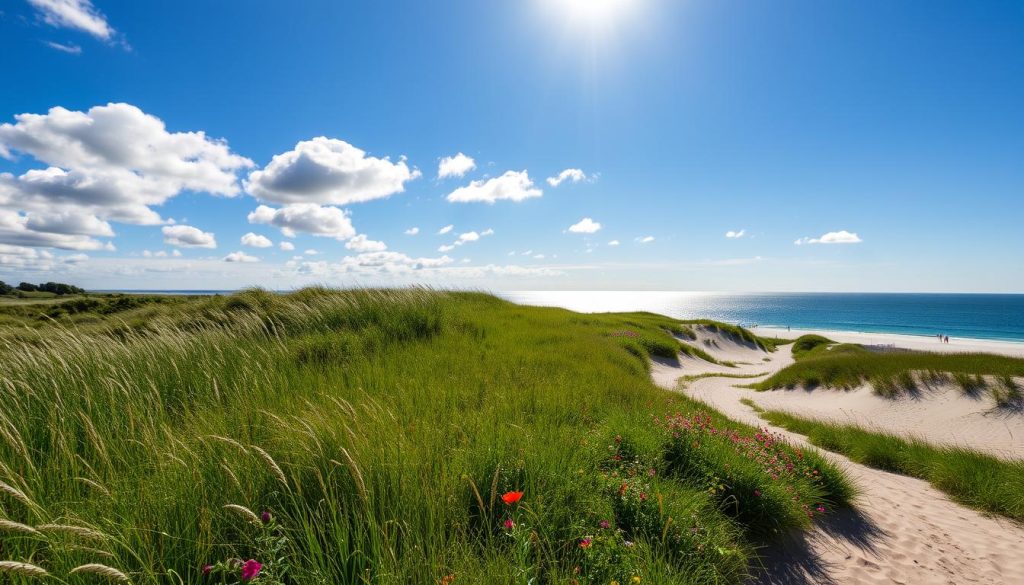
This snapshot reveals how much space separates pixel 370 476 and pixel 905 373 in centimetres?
1924

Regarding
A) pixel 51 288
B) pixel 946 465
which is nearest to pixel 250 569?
pixel 946 465

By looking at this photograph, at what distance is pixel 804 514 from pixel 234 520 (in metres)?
5.88

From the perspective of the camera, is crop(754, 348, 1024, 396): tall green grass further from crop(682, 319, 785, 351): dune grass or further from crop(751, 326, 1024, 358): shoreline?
crop(751, 326, 1024, 358): shoreline

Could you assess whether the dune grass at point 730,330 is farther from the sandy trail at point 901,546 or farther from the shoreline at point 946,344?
the sandy trail at point 901,546

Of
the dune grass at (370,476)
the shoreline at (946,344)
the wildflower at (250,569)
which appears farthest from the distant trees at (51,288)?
the shoreline at (946,344)

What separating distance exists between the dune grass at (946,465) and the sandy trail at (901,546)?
0.38 metres

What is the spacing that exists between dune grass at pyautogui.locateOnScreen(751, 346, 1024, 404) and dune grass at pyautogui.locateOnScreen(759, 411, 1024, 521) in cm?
592

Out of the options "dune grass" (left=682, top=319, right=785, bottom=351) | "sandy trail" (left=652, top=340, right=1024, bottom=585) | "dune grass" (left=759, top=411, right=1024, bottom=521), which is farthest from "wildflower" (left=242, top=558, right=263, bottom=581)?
"dune grass" (left=682, top=319, right=785, bottom=351)

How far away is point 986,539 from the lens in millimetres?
5004

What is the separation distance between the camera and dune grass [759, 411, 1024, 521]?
19.6 ft

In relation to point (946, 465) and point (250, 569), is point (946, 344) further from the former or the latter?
point (250, 569)

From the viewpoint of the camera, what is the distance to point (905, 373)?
13570mm

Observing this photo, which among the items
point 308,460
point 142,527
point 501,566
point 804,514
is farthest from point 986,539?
point 142,527

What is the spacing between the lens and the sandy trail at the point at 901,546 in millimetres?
3896
